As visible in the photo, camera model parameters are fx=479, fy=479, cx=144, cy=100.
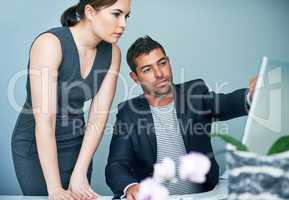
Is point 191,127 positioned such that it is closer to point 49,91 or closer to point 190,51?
point 190,51

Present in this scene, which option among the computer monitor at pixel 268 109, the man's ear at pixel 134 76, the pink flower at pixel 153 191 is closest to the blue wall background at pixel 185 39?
the man's ear at pixel 134 76

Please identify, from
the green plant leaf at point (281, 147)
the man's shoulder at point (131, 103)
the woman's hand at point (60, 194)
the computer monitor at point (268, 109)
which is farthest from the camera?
the man's shoulder at point (131, 103)

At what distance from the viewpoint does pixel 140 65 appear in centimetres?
163

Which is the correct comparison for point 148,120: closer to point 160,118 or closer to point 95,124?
point 160,118

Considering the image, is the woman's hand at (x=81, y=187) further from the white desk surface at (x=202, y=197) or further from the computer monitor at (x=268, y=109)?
the computer monitor at (x=268, y=109)

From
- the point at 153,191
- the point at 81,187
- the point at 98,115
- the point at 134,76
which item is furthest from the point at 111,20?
the point at 153,191

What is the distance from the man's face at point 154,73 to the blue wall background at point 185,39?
0.11ft

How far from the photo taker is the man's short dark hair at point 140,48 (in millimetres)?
1629

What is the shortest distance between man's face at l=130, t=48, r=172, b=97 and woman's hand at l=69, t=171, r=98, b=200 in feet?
1.18

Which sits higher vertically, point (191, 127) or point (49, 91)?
point (49, 91)

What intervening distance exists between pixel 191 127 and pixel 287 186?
68 cm

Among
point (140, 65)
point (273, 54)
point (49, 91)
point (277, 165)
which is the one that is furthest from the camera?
point (273, 54)

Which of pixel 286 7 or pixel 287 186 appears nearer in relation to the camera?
pixel 287 186

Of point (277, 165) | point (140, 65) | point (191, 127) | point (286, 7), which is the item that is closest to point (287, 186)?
point (277, 165)
